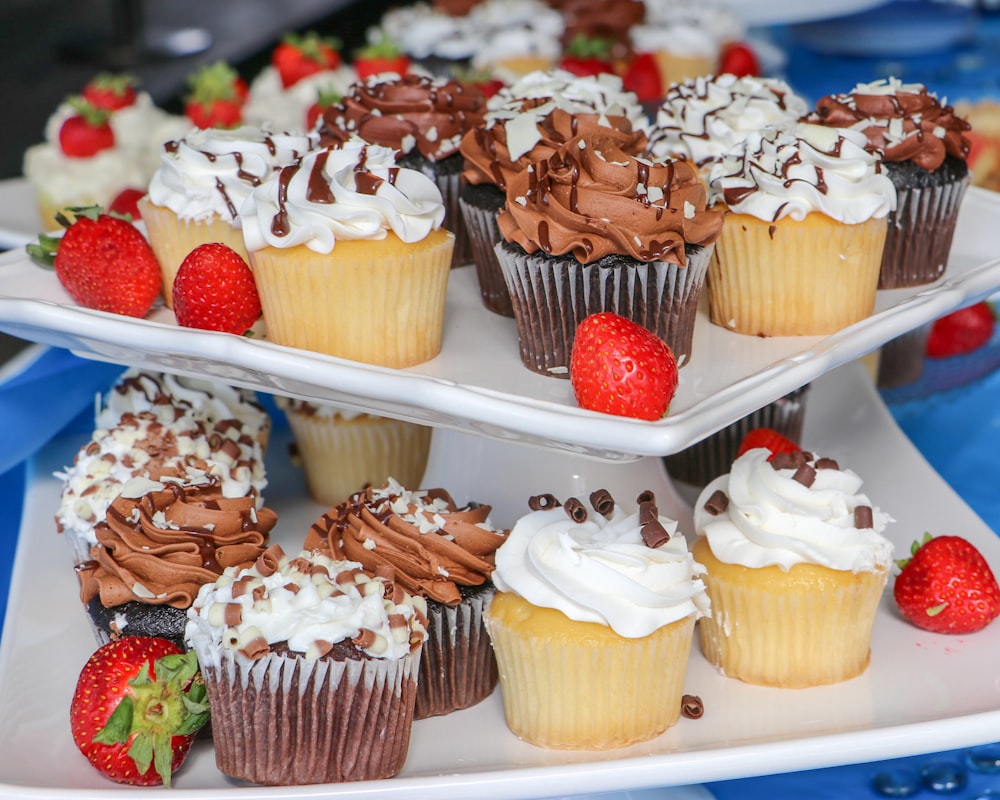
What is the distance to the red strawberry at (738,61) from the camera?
388cm

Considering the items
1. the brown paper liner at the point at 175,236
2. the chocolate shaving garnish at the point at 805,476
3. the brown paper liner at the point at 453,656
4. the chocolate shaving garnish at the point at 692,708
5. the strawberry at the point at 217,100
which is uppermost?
the brown paper liner at the point at 175,236

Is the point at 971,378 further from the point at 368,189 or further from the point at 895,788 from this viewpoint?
the point at 368,189

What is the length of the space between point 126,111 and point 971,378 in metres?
2.06

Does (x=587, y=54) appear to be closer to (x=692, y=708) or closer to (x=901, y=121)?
(x=901, y=121)

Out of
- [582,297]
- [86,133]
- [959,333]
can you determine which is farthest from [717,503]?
[86,133]

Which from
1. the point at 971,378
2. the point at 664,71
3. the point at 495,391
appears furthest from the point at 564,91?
the point at 664,71

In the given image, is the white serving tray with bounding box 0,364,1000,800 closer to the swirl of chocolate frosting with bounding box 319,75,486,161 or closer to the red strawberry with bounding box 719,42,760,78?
the swirl of chocolate frosting with bounding box 319,75,486,161

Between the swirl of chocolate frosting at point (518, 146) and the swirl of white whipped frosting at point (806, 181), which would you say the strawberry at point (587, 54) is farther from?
the swirl of white whipped frosting at point (806, 181)

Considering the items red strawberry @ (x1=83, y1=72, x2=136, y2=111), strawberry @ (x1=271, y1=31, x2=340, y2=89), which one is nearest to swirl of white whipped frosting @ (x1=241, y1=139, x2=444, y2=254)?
red strawberry @ (x1=83, y1=72, x2=136, y2=111)

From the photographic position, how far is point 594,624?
4.71 ft

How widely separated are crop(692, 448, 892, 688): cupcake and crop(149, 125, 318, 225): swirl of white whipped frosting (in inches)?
27.8

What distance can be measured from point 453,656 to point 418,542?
141 mm

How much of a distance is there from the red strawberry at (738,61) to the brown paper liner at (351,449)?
2.18m

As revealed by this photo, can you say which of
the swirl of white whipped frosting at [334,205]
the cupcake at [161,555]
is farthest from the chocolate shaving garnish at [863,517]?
the cupcake at [161,555]
